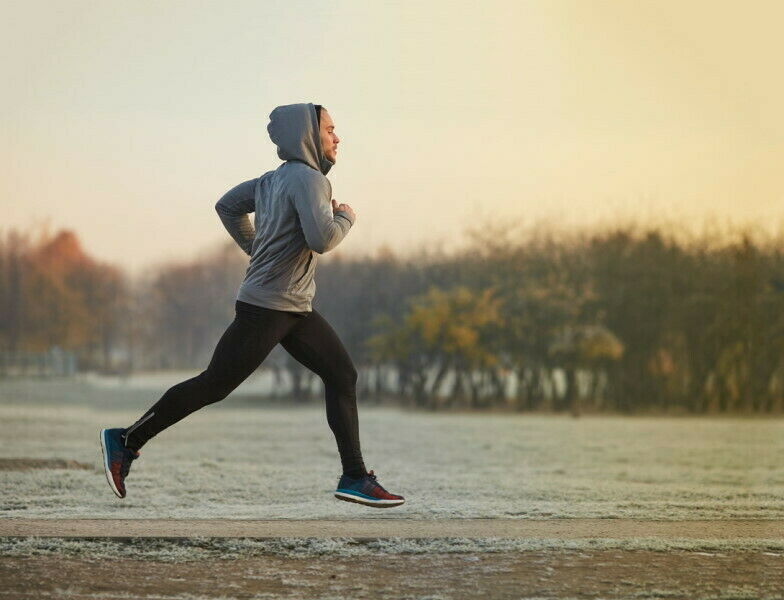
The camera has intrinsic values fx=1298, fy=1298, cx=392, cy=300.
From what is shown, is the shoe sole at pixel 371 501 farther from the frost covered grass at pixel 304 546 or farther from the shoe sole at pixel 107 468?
the shoe sole at pixel 107 468

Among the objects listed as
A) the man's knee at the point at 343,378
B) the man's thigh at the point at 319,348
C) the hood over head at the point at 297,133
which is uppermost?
the hood over head at the point at 297,133

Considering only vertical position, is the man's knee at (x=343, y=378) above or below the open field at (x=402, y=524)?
above

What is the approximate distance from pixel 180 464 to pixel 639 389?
16.5 m

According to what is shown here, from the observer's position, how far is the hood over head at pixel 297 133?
579 centimetres

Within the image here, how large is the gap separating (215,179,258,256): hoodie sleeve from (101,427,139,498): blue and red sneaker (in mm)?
1052

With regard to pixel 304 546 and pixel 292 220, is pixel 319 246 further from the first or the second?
pixel 304 546

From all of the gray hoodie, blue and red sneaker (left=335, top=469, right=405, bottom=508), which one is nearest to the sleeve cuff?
the gray hoodie

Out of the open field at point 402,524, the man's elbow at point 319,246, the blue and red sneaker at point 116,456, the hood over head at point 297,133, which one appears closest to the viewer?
the open field at point 402,524

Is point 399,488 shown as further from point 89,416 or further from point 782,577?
point 89,416

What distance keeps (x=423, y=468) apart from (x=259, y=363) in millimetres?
6579

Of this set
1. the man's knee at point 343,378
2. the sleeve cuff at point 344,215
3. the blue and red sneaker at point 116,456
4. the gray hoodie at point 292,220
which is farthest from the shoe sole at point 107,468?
Answer: the sleeve cuff at point 344,215

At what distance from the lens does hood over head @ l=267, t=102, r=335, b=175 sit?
5.79 meters

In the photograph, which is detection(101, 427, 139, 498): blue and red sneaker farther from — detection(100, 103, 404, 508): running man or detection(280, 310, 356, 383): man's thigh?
detection(280, 310, 356, 383): man's thigh

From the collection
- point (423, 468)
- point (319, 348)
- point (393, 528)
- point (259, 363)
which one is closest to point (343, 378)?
point (319, 348)
